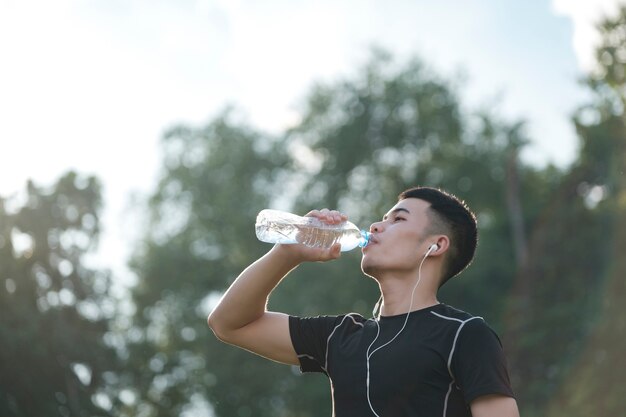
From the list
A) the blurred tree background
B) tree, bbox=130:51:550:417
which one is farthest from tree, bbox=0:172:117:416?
tree, bbox=130:51:550:417

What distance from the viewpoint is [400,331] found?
364 cm

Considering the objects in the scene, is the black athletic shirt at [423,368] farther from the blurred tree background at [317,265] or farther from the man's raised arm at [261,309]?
the blurred tree background at [317,265]

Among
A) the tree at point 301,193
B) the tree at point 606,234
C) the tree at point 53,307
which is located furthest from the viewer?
the tree at point 301,193

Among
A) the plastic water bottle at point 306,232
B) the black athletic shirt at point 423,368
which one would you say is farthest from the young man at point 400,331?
the plastic water bottle at point 306,232

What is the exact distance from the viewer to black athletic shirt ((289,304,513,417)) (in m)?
3.37

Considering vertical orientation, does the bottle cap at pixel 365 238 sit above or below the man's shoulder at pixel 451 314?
above

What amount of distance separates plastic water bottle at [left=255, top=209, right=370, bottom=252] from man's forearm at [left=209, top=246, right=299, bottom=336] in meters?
0.16

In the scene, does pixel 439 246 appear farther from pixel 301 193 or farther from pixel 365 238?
pixel 301 193

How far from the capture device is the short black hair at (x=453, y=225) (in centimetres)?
412

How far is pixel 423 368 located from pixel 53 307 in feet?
72.7

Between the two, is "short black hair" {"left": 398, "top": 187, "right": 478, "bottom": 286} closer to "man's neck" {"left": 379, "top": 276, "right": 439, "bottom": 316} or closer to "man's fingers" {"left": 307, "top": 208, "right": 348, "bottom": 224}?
"man's neck" {"left": 379, "top": 276, "right": 439, "bottom": 316}

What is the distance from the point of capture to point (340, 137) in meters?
33.4

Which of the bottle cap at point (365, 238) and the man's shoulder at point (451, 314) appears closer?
the man's shoulder at point (451, 314)

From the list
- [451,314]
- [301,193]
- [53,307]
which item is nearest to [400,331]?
[451,314]
